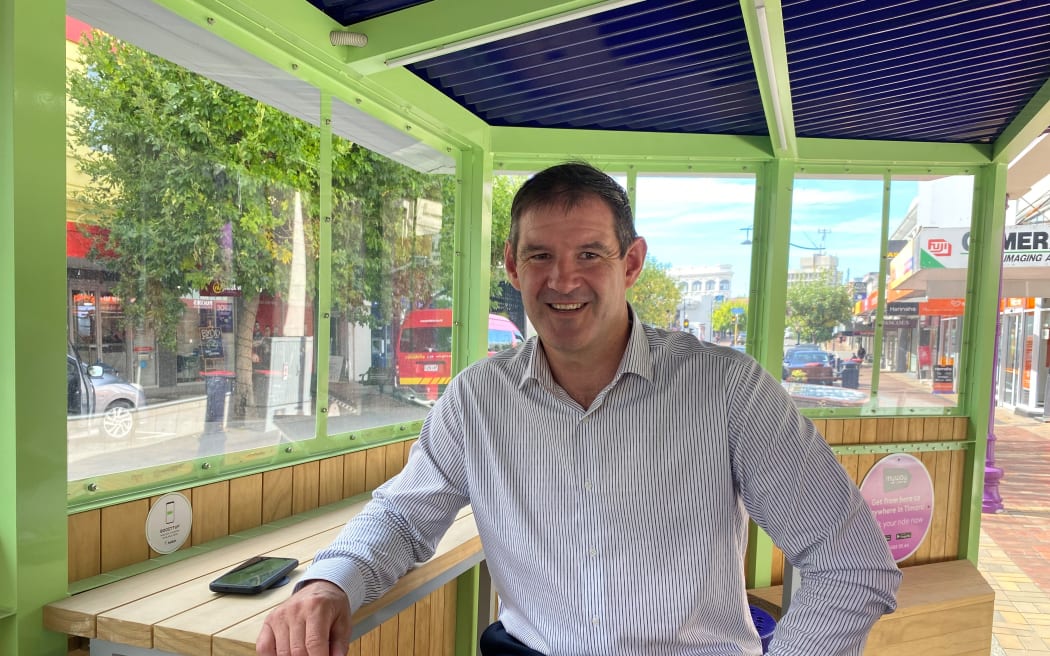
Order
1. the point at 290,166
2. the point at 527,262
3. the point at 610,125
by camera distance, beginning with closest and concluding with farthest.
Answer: the point at 527,262, the point at 290,166, the point at 610,125

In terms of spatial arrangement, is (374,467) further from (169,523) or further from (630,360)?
(630,360)

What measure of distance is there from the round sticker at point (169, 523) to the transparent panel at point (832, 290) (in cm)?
381

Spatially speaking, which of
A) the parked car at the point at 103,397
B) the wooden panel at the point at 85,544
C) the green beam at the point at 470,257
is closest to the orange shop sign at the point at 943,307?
the green beam at the point at 470,257

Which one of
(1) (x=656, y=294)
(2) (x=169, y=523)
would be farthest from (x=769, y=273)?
(2) (x=169, y=523)

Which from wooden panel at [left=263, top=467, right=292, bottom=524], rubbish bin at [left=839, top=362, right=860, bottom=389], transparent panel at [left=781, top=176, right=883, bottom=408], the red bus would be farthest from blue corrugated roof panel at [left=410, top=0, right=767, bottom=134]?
wooden panel at [left=263, top=467, right=292, bottom=524]

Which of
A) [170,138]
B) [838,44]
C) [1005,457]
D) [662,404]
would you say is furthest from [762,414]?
[1005,457]

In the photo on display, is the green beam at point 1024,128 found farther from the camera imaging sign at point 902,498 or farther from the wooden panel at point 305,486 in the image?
the wooden panel at point 305,486

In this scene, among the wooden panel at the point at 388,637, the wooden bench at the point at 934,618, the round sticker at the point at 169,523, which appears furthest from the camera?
the wooden bench at the point at 934,618

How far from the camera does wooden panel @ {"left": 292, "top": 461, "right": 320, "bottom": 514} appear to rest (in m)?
2.80

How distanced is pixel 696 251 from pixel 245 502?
3339 millimetres

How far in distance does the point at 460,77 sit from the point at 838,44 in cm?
179

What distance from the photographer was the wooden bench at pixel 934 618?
414 centimetres

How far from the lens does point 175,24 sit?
2.28 meters

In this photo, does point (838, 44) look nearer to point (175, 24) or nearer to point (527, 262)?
point (527, 262)
